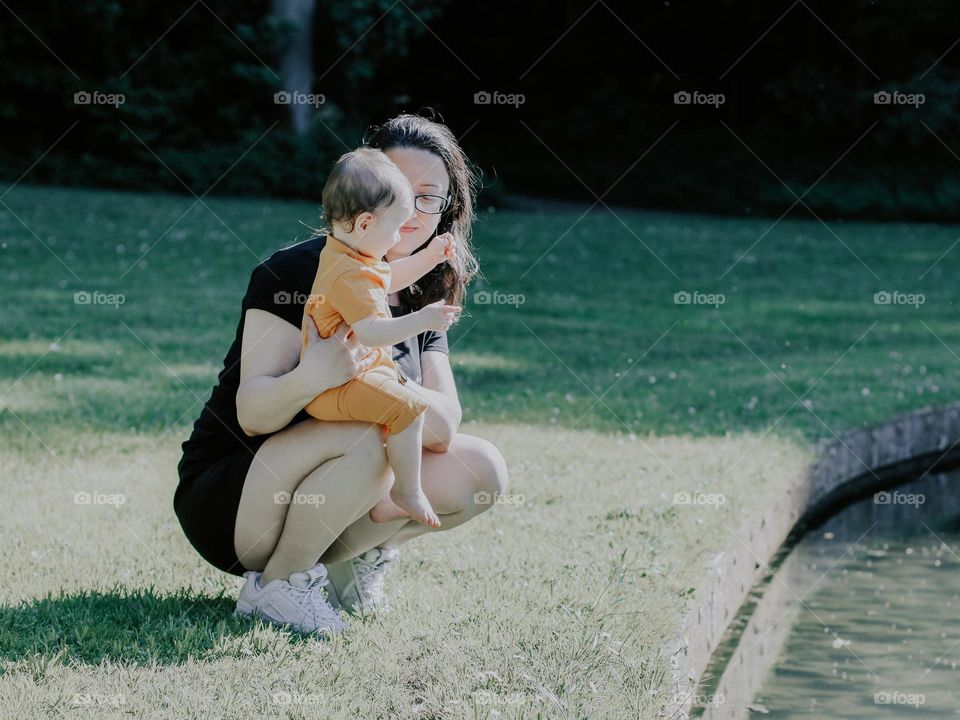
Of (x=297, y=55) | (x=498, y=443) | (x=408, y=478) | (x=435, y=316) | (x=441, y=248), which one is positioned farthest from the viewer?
(x=297, y=55)

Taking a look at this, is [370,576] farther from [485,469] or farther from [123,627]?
[123,627]

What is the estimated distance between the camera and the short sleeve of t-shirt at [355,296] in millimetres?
2910

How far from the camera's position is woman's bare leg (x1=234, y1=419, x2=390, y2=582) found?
9.95 ft

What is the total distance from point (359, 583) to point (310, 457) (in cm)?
54

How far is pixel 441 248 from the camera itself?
3.19 meters

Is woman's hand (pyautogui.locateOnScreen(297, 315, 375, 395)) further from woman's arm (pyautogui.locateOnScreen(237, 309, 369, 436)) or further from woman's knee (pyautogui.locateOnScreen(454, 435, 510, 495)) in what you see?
woman's knee (pyautogui.locateOnScreen(454, 435, 510, 495))

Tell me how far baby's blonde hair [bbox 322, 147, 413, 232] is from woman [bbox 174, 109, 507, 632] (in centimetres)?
29

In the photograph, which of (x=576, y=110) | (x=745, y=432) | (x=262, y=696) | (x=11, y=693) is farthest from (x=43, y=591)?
(x=576, y=110)

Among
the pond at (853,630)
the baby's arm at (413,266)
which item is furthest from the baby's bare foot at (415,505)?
the pond at (853,630)

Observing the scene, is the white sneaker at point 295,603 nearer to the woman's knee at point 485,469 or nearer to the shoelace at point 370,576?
the shoelace at point 370,576

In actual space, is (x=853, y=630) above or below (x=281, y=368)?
below

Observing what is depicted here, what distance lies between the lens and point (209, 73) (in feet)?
65.2

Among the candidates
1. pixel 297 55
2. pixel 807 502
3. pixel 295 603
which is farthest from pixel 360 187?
pixel 297 55

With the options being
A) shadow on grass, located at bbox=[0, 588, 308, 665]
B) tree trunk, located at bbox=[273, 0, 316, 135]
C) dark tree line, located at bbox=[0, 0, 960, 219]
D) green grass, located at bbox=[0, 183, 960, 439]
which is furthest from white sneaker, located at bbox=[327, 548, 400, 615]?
tree trunk, located at bbox=[273, 0, 316, 135]
